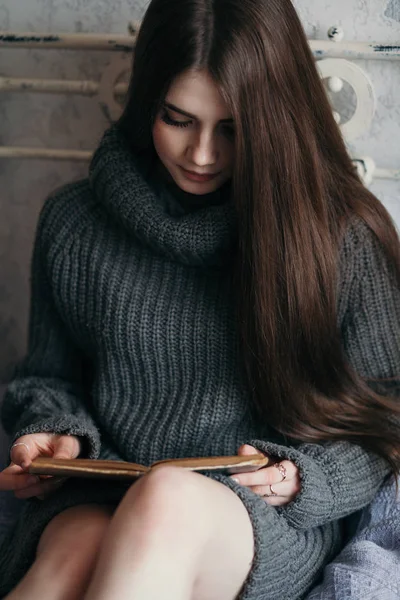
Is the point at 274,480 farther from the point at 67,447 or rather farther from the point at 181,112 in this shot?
the point at 181,112

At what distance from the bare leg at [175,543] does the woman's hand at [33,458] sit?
180 mm

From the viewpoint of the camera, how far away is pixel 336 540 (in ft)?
3.34

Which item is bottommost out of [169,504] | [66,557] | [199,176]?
[66,557]

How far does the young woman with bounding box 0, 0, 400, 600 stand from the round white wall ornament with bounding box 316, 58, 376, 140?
185mm

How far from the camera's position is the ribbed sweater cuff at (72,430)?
3.17 ft

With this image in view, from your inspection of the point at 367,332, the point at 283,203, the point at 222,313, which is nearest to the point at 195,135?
the point at 283,203

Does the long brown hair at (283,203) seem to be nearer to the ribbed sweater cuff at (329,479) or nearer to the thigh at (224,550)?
the ribbed sweater cuff at (329,479)

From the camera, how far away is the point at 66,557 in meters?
0.84

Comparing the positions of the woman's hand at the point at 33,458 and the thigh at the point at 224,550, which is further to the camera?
the woman's hand at the point at 33,458

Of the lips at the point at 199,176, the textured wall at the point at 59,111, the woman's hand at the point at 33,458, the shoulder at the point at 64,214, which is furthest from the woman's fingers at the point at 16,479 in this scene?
the textured wall at the point at 59,111

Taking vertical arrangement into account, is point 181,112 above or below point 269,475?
above

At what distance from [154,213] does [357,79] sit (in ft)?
1.39

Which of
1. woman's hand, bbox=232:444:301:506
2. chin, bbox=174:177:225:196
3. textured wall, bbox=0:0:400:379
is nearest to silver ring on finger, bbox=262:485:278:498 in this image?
woman's hand, bbox=232:444:301:506

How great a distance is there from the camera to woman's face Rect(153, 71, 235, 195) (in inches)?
37.6
